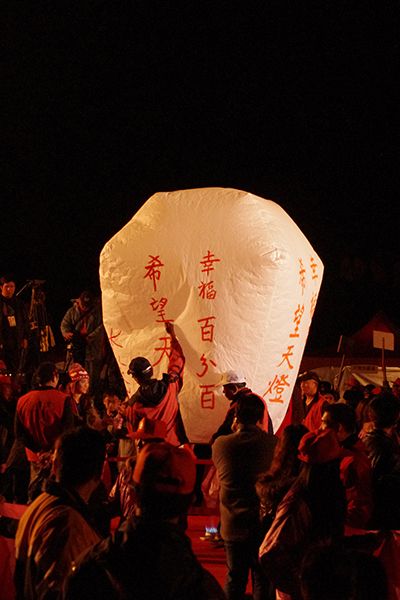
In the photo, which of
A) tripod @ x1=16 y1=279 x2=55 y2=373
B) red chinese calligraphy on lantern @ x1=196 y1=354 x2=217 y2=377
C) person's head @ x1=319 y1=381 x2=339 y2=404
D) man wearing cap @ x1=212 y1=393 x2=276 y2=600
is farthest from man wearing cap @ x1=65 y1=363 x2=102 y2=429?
man wearing cap @ x1=212 y1=393 x2=276 y2=600

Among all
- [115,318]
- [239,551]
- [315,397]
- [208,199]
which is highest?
[208,199]

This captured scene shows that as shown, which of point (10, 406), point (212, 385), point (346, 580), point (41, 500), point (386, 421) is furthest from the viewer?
point (10, 406)

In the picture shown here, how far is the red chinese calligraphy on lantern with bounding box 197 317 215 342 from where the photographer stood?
7.25 metres

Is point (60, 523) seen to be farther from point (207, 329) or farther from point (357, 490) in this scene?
point (207, 329)

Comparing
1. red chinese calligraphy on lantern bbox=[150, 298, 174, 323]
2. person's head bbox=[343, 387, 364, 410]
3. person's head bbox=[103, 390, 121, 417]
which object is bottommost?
person's head bbox=[103, 390, 121, 417]

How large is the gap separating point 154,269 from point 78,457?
15.1ft

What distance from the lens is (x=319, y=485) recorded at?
3668mm

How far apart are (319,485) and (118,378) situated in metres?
8.09

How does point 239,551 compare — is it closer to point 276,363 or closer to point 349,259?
point 276,363

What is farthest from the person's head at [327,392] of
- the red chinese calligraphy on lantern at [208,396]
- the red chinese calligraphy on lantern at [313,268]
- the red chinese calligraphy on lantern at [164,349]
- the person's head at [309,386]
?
the red chinese calligraphy on lantern at [164,349]

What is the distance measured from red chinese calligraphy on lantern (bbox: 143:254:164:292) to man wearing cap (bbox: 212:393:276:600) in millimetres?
2708

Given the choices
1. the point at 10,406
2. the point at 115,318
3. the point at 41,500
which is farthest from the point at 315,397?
the point at 41,500

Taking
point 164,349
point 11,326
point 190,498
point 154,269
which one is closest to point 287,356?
point 164,349

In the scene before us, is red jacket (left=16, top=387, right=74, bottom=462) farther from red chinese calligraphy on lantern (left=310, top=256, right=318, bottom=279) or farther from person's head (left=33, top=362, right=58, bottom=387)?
red chinese calligraphy on lantern (left=310, top=256, right=318, bottom=279)
